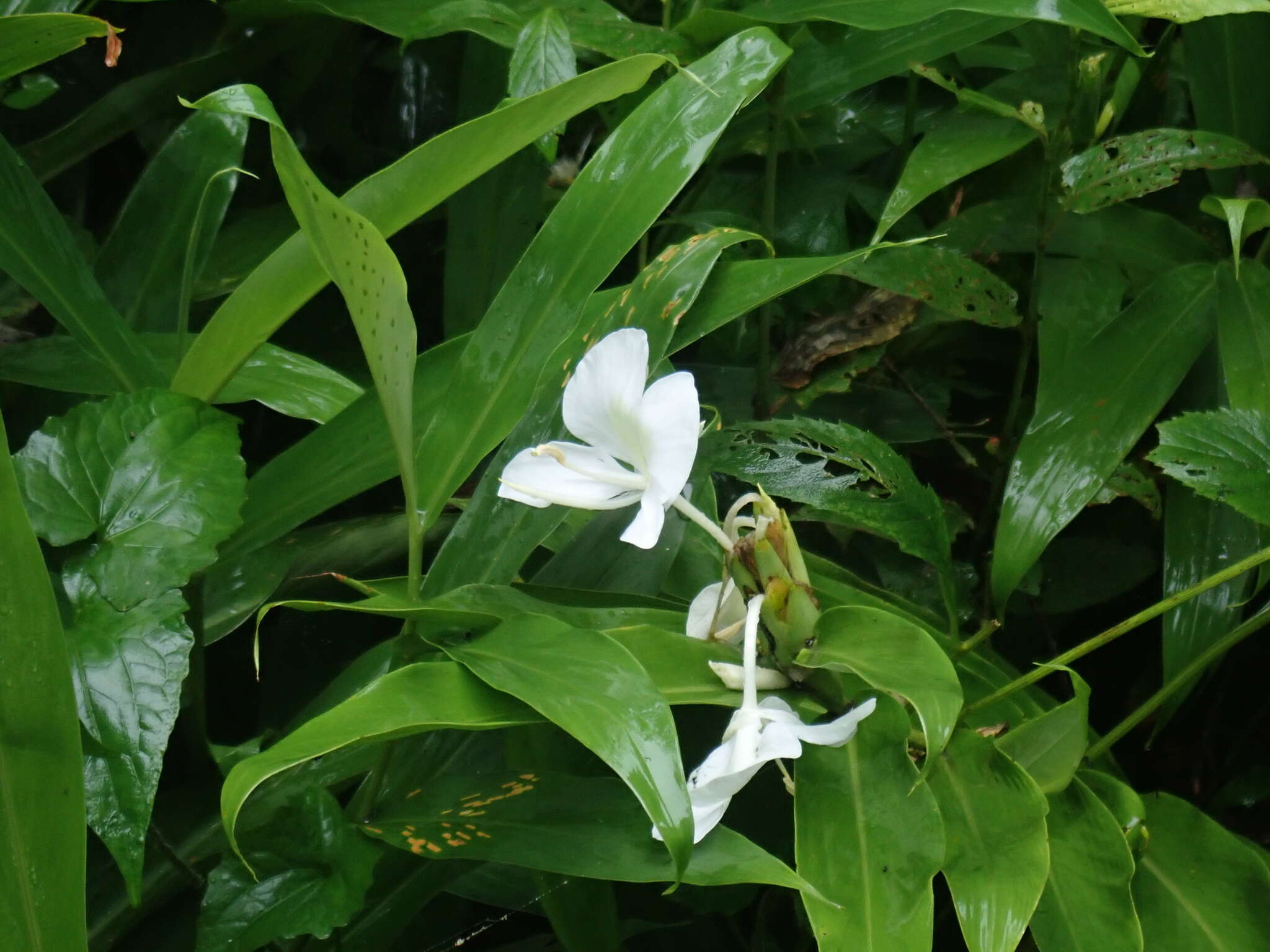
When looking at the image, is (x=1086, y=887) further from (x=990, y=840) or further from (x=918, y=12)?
(x=918, y=12)

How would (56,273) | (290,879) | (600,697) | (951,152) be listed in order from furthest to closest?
(951,152) → (56,273) → (290,879) → (600,697)

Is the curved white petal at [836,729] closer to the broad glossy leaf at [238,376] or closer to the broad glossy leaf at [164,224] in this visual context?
the broad glossy leaf at [238,376]

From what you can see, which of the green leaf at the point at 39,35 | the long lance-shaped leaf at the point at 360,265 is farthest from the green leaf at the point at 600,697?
the green leaf at the point at 39,35

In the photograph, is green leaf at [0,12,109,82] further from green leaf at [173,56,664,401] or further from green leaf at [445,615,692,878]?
green leaf at [445,615,692,878]

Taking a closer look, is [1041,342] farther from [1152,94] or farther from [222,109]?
[222,109]

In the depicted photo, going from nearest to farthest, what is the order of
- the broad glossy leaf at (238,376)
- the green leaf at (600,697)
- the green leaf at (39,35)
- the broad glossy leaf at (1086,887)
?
the green leaf at (600,697), the broad glossy leaf at (1086,887), the green leaf at (39,35), the broad glossy leaf at (238,376)

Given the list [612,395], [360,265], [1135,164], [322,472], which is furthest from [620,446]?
[1135,164]

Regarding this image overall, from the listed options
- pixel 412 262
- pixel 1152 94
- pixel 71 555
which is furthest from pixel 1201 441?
pixel 412 262
